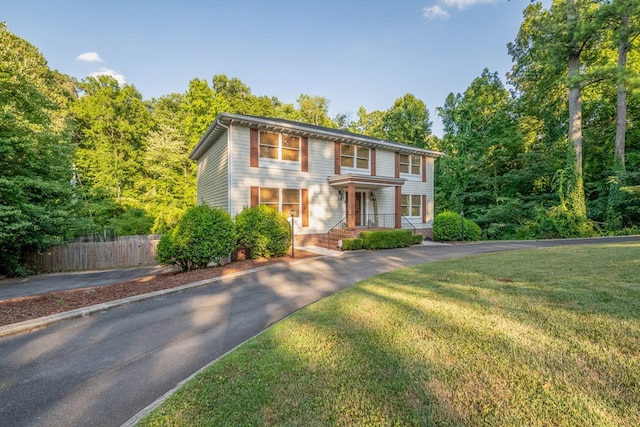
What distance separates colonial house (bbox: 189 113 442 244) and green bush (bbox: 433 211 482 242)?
1.80 m

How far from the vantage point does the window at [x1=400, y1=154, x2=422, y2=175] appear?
17689mm

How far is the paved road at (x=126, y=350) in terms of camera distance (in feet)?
8.14

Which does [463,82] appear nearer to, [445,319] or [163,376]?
[445,319]

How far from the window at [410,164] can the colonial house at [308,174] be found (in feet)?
0.21

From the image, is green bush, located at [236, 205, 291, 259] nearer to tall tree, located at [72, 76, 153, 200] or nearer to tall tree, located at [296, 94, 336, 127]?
tall tree, located at [72, 76, 153, 200]

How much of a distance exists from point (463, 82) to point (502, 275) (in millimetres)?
24877

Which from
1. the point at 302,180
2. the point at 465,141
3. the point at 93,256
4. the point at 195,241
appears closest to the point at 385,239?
the point at 302,180

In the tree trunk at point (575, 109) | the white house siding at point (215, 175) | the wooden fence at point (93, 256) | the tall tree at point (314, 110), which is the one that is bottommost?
the wooden fence at point (93, 256)

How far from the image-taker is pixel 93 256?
12.5m

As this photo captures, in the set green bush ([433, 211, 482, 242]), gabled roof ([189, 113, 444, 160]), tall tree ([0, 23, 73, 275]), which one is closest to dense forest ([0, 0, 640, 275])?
tall tree ([0, 23, 73, 275])

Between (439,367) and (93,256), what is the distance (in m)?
15.2

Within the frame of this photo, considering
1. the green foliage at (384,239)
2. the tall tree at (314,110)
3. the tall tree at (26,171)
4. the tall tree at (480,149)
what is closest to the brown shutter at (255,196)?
the green foliage at (384,239)

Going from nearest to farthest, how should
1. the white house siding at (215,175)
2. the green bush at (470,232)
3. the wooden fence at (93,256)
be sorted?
the wooden fence at (93,256) → the white house siding at (215,175) → the green bush at (470,232)

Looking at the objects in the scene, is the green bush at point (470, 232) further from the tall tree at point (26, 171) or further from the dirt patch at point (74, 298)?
the tall tree at point (26, 171)
